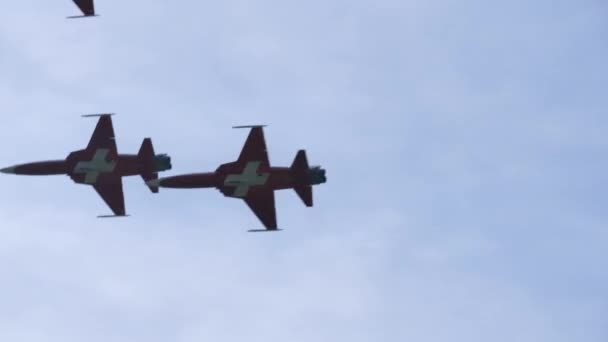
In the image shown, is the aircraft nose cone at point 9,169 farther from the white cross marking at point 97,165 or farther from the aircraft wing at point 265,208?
the aircraft wing at point 265,208

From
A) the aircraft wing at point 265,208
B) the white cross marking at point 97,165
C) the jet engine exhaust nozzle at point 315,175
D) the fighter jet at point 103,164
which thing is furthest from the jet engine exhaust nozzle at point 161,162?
the jet engine exhaust nozzle at point 315,175

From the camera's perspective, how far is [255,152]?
18138 centimetres

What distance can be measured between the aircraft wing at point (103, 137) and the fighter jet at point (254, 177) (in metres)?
6.56

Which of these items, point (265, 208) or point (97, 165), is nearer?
point (97, 165)

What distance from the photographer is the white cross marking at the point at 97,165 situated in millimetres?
184375

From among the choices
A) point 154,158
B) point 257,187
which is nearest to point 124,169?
point 154,158

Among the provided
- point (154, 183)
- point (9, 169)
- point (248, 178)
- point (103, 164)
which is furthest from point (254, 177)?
point (9, 169)

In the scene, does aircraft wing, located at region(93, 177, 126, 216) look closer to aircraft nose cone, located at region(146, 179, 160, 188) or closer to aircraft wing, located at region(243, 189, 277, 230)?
aircraft nose cone, located at region(146, 179, 160, 188)

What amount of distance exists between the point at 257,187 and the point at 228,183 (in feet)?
11.5

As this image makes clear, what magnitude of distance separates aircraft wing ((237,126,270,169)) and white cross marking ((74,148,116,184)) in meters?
16.2

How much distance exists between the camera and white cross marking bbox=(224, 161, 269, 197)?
182 m

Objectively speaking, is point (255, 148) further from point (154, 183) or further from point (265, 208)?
point (154, 183)

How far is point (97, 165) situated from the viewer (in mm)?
184625

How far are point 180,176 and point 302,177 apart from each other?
14.6 meters
